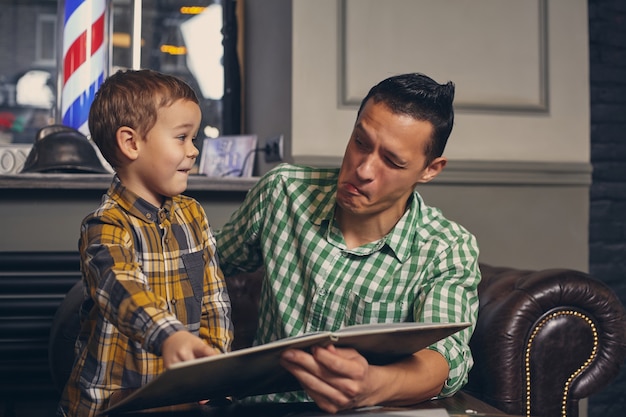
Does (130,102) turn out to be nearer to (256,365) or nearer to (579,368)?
(256,365)

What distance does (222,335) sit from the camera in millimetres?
1339

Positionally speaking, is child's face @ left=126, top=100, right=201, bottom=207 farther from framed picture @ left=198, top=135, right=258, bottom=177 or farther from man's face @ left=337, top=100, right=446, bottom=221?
framed picture @ left=198, top=135, right=258, bottom=177

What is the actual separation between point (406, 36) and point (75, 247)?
1234 millimetres

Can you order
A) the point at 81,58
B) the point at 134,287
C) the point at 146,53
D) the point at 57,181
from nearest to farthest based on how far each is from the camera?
the point at 134,287 < the point at 57,181 < the point at 81,58 < the point at 146,53

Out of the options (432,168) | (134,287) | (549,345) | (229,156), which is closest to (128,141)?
(134,287)

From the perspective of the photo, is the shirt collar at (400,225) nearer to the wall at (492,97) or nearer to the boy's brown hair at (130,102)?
the boy's brown hair at (130,102)

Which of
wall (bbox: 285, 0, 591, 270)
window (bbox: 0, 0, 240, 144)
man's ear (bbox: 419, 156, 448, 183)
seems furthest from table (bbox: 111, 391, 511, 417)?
window (bbox: 0, 0, 240, 144)

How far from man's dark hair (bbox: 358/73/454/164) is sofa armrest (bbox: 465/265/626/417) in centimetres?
38

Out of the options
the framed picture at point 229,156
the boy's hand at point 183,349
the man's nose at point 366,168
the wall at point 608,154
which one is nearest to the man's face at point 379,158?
the man's nose at point 366,168

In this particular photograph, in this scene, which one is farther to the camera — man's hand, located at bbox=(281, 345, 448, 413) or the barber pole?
the barber pole

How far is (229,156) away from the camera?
259 cm

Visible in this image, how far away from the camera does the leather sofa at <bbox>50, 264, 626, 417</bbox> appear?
153 centimetres

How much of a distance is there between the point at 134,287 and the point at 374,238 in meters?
0.61

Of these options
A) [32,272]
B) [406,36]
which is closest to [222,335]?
[32,272]
